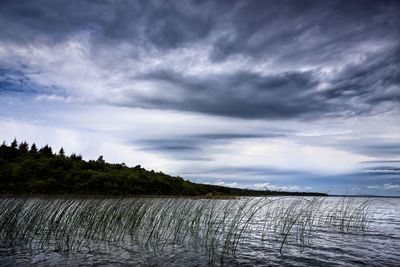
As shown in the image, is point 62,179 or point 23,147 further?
point 23,147

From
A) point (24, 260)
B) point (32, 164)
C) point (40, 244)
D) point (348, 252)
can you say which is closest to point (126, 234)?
point (40, 244)

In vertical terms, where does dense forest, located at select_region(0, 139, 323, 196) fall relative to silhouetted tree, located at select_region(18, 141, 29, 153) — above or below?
below

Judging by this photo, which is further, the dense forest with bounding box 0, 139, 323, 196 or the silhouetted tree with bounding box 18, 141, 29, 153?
the silhouetted tree with bounding box 18, 141, 29, 153

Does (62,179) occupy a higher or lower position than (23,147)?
lower

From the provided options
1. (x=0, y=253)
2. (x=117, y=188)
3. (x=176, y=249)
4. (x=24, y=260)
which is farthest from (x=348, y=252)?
(x=117, y=188)

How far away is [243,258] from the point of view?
346 inches

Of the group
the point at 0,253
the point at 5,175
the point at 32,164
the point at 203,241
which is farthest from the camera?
the point at 32,164

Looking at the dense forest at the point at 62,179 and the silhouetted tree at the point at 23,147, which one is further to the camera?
the silhouetted tree at the point at 23,147

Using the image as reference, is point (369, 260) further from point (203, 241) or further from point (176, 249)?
point (176, 249)

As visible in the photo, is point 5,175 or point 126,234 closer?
point 126,234

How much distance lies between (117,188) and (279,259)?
103 meters

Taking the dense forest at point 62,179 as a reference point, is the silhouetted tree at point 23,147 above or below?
above

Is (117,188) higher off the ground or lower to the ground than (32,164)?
lower

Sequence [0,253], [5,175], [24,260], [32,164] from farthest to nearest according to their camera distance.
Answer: [32,164] < [5,175] < [0,253] < [24,260]
